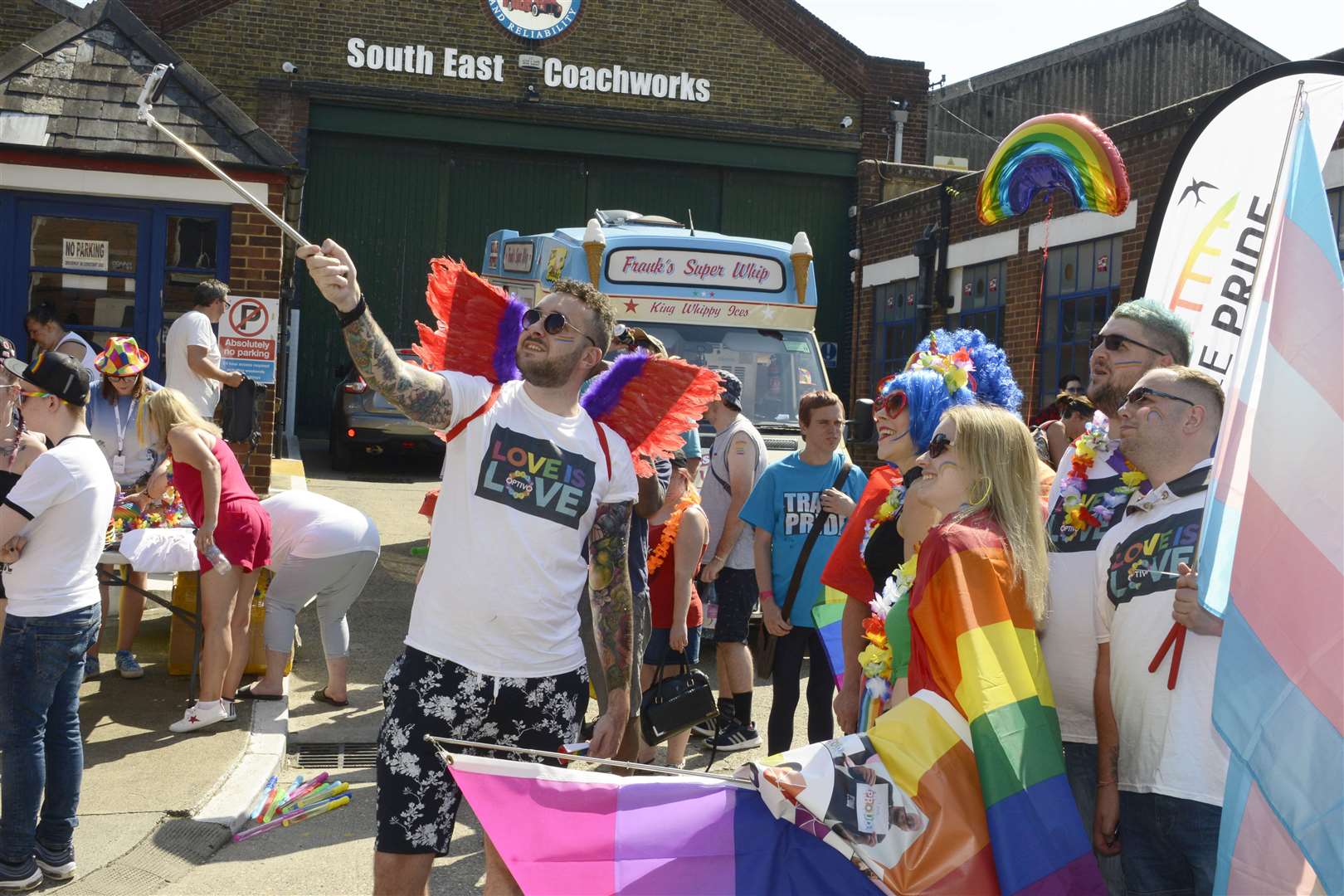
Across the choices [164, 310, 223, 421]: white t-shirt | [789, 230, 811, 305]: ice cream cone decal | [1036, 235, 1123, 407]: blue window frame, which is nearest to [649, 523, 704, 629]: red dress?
[164, 310, 223, 421]: white t-shirt

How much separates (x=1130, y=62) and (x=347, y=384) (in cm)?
1721

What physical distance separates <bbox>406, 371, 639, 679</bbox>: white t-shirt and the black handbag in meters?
1.40

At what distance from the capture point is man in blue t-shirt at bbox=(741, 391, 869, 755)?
5793 mm

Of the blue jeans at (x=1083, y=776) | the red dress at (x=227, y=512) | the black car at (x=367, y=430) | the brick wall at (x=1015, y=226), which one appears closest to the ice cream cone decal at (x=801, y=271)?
the brick wall at (x=1015, y=226)

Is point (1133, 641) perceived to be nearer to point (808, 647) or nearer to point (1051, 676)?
point (1051, 676)

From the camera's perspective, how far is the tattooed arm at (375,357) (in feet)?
10.2

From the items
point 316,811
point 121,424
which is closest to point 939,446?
point 316,811

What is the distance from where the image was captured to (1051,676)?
339 cm

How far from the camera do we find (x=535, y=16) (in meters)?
20.4

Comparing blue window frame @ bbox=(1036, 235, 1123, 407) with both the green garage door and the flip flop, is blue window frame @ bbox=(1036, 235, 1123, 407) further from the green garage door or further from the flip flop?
the flip flop

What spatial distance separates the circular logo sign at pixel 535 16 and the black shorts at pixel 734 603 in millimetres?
15623

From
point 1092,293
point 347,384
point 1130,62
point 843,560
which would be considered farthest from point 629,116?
point 843,560

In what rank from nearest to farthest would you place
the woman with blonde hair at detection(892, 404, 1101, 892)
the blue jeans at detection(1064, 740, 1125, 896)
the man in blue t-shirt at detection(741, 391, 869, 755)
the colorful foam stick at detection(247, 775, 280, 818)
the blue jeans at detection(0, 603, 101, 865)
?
the woman with blonde hair at detection(892, 404, 1101, 892), the blue jeans at detection(1064, 740, 1125, 896), the blue jeans at detection(0, 603, 101, 865), the colorful foam stick at detection(247, 775, 280, 818), the man in blue t-shirt at detection(741, 391, 869, 755)

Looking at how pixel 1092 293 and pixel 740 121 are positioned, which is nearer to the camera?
pixel 1092 293
